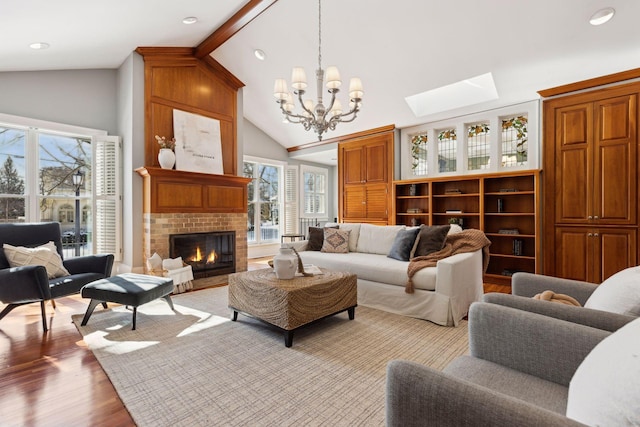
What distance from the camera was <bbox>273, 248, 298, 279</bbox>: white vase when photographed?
2.78 metres

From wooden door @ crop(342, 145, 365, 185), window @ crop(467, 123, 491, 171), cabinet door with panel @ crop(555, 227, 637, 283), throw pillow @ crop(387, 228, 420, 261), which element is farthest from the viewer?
wooden door @ crop(342, 145, 365, 185)

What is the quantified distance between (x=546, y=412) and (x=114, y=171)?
538cm

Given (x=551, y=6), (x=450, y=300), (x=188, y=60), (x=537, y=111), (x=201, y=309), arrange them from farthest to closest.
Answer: (x=188, y=60) < (x=537, y=111) < (x=201, y=309) < (x=551, y=6) < (x=450, y=300)

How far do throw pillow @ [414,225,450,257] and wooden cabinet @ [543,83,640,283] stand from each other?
1.82 m

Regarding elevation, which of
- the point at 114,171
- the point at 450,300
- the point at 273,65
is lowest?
the point at 450,300

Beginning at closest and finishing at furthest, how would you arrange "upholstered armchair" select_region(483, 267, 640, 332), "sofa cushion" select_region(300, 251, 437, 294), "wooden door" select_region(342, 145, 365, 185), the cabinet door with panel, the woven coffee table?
"upholstered armchair" select_region(483, 267, 640, 332)
the woven coffee table
"sofa cushion" select_region(300, 251, 437, 294)
the cabinet door with panel
"wooden door" select_region(342, 145, 365, 185)

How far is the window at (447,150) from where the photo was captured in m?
5.29

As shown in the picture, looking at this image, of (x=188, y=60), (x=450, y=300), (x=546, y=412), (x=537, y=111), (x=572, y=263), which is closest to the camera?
(x=546, y=412)

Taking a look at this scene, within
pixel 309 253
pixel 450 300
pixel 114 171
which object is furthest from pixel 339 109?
pixel 114 171

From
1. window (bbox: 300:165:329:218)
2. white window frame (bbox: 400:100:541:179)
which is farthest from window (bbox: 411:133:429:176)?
window (bbox: 300:165:329:218)

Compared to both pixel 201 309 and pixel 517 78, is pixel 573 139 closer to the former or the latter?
pixel 517 78

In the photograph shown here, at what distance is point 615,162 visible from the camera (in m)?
3.81

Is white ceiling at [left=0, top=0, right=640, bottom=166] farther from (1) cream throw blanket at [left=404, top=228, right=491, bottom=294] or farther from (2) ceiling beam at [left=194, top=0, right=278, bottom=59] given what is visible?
(1) cream throw blanket at [left=404, top=228, right=491, bottom=294]

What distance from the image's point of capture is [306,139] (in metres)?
6.97
